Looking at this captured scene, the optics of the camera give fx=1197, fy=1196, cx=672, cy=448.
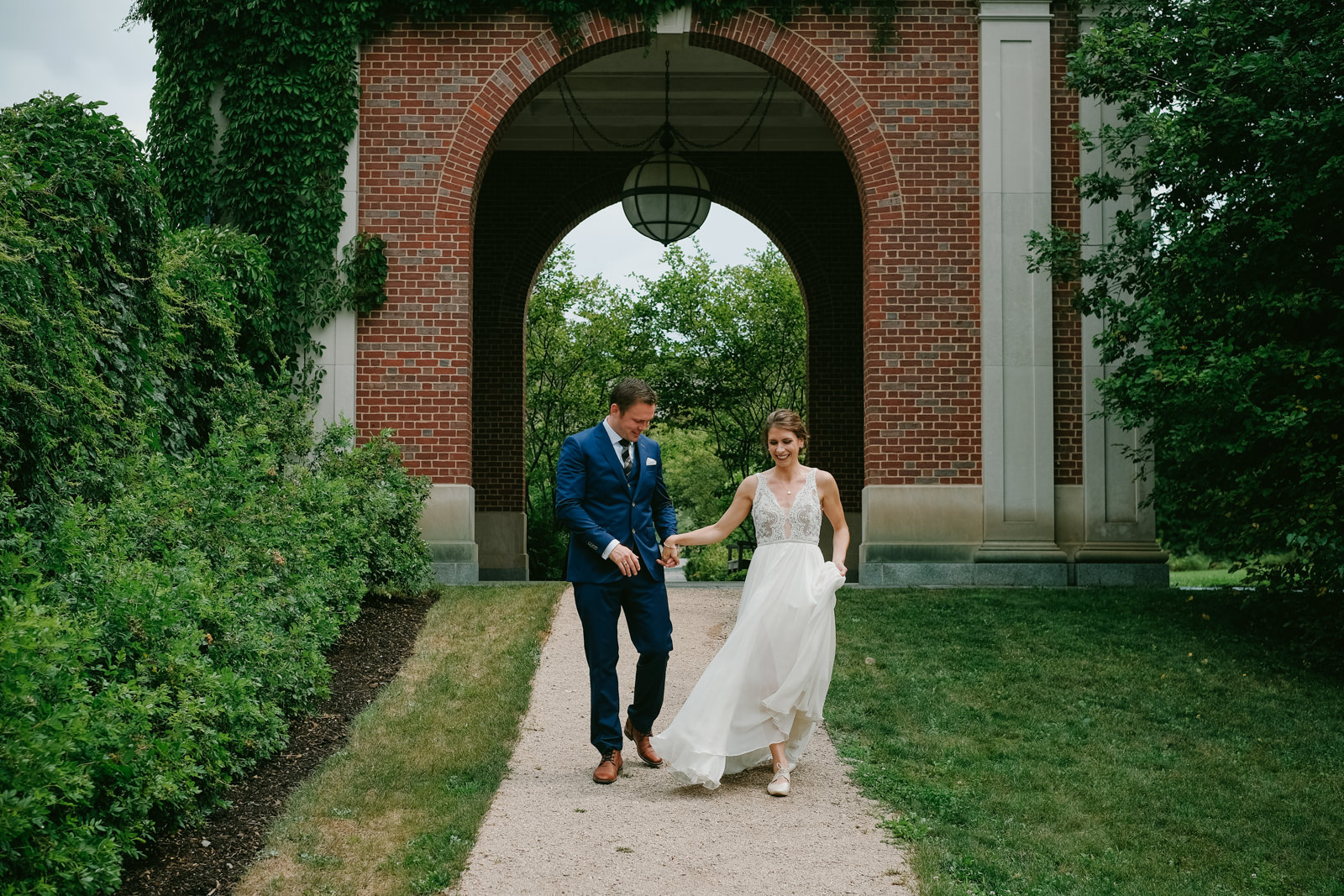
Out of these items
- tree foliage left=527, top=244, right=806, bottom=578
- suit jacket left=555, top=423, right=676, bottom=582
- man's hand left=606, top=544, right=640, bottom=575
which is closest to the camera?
man's hand left=606, top=544, right=640, bottom=575

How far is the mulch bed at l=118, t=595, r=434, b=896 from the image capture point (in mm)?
4508

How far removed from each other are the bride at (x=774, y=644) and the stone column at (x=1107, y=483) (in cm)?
667

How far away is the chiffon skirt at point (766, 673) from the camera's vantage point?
221 inches

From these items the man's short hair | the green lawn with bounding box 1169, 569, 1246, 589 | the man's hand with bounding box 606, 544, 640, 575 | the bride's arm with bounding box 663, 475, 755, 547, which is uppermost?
the man's short hair

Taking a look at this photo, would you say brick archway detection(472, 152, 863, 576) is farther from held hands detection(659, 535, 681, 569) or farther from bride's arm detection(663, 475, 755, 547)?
held hands detection(659, 535, 681, 569)

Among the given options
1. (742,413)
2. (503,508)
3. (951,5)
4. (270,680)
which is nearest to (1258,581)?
(951,5)

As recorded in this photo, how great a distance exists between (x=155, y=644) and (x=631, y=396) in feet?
7.71

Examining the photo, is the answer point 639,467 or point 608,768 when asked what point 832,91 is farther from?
point 608,768

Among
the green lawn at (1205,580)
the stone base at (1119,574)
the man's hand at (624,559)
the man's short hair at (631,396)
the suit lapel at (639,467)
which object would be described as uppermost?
the man's short hair at (631,396)

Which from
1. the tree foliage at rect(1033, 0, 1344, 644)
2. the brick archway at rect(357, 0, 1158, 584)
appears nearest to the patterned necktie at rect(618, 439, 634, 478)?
the tree foliage at rect(1033, 0, 1344, 644)

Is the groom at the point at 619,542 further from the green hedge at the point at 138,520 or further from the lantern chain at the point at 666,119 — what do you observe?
the lantern chain at the point at 666,119

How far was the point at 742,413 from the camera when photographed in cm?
2547

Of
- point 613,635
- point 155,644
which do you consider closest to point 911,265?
point 613,635

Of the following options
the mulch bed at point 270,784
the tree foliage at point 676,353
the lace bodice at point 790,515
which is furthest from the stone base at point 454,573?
the tree foliage at point 676,353
